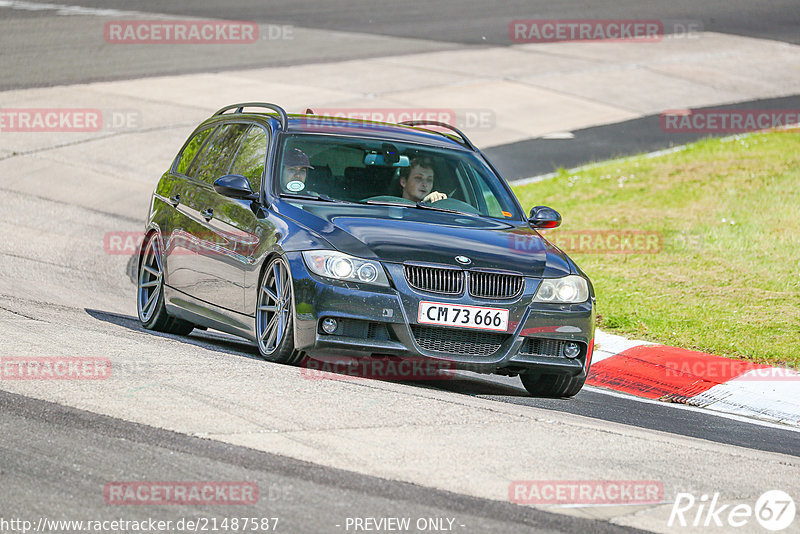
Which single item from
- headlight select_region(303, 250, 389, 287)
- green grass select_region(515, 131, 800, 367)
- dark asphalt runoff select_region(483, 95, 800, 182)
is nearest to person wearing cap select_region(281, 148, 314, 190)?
headlight select_region(303, 250, 389, 287)

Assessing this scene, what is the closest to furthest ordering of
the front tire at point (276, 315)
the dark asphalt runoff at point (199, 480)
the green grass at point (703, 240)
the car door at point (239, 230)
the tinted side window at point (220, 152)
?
the dark asphalt runoff at point (199, 480) < the front tire at point (276, 315) < the car door at point (239, 230) < the tinted side window at point (220, 152) < the green grass at point (703, 240)

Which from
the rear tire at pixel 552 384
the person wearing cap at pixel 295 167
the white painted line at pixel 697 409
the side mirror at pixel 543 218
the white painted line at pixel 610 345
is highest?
the person wearing cap at pixel 295 167

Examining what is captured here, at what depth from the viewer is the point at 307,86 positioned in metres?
25.4

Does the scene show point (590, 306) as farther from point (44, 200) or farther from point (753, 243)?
point (44, 200)

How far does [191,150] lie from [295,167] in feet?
6.62

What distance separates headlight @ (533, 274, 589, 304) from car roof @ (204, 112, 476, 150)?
188cm

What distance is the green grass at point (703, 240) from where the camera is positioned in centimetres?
1148

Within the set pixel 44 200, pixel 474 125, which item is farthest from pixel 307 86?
pixel 44 200

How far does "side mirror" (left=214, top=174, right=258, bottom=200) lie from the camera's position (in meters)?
9.02

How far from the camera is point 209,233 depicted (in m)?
9.58

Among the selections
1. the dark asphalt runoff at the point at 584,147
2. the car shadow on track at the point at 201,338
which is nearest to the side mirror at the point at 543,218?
the car shadow on track at the point at 201,338

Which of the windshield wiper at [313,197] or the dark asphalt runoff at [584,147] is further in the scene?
the dark asphalt runoff at [584,147]

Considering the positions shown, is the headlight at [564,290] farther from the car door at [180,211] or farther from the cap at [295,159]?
the car door at [180,211]

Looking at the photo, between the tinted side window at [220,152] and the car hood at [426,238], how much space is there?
59.7 inches
